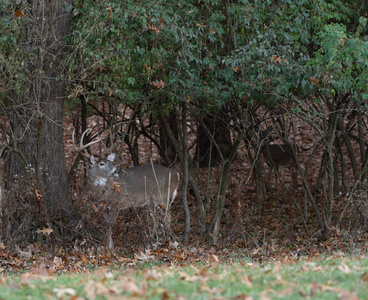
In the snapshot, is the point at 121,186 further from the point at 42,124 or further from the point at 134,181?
the point at 42,124

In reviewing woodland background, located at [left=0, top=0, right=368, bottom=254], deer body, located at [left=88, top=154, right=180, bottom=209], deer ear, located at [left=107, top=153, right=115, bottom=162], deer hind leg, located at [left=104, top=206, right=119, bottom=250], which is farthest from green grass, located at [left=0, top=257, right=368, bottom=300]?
deer ear, located at [left=107, top=153, right=115, bottom=162]

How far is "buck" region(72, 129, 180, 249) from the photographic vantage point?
910cm

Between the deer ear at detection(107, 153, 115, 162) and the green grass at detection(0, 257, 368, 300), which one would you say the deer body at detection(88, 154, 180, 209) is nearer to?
the deer ear at detection(107, 153, 115, 162)

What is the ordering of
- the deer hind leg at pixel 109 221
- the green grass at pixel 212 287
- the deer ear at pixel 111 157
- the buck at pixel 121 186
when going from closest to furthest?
the green grass at pixel 212 287, the deer hind leg at pixel 109 221, the buck at pixel 121 186, the deer ear at pixel 111 157

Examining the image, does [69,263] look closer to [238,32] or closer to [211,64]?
[211,64]

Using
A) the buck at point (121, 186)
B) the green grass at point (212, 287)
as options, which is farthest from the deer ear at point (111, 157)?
the green grass at point (212, 287)

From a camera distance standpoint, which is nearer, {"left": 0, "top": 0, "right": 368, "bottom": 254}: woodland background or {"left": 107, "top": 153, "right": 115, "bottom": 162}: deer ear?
{"left": 0, "top": 0, "right": 368, "bottom": 254}: woodland background

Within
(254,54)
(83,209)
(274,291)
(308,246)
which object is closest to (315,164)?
(308,246)

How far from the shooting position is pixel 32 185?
364 inches

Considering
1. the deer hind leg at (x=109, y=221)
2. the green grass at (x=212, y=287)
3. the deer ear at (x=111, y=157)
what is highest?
the deer ear at (x=111, y=157)

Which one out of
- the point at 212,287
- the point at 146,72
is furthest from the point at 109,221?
the point at 212,287

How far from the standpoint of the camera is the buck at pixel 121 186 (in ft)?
29.9

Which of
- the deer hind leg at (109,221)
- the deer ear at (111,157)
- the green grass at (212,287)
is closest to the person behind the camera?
the green grass at (212,287)

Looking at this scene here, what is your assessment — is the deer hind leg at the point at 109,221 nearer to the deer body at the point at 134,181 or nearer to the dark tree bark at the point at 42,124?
the deer body at the point at 134,181
